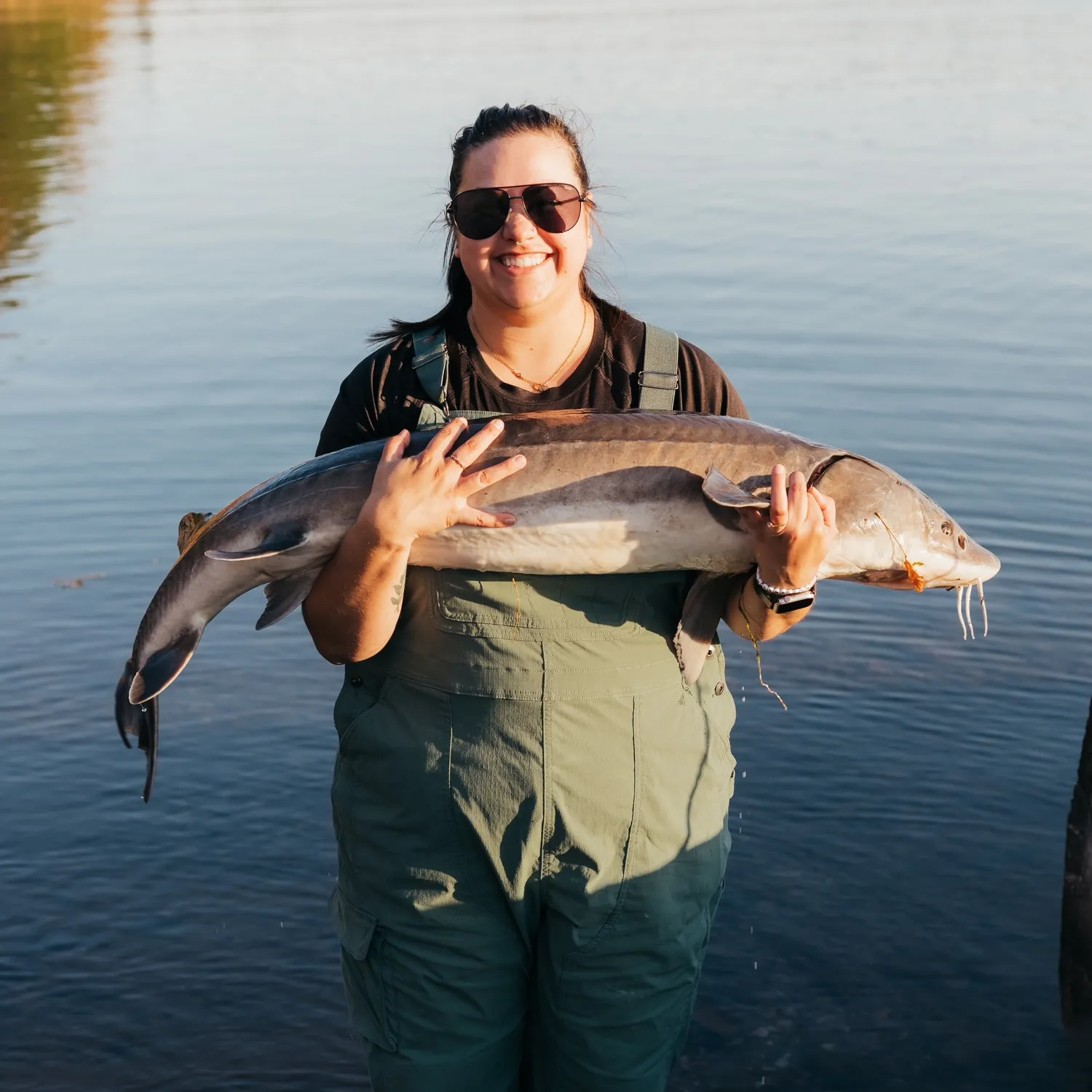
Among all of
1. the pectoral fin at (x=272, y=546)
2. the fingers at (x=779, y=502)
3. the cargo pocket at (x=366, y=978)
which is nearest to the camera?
the fingers at (x=779, y=502)

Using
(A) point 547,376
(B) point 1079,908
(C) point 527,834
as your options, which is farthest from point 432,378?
(B) point 1079,908

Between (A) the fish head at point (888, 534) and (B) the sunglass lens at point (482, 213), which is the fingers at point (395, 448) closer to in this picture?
(B) the sunglass lens at point (482, 213)

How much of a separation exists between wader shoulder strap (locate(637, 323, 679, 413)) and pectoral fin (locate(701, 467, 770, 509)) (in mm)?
203

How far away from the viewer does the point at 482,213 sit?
11.5ft

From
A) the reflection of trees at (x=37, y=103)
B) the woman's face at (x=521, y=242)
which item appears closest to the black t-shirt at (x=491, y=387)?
the woman's face at (x=521, y=242)

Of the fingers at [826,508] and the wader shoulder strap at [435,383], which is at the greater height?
the wader shoulder strap at [435,383]

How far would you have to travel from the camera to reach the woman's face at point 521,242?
11.4 feet

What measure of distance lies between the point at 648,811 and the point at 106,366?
1107 cm

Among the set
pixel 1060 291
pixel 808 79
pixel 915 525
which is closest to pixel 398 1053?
pixel 915 525

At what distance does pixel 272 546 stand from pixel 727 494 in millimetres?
1056

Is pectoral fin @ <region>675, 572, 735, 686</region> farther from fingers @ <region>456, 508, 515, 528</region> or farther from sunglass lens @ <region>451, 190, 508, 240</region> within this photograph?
sunglass lens @ <region>451, 190, 508, 240</region>

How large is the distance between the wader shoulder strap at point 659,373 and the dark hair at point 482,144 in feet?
0.68

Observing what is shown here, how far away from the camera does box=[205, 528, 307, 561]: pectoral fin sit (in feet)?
11.7

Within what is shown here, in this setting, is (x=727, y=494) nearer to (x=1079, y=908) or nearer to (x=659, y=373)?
(x=659, y=373)
